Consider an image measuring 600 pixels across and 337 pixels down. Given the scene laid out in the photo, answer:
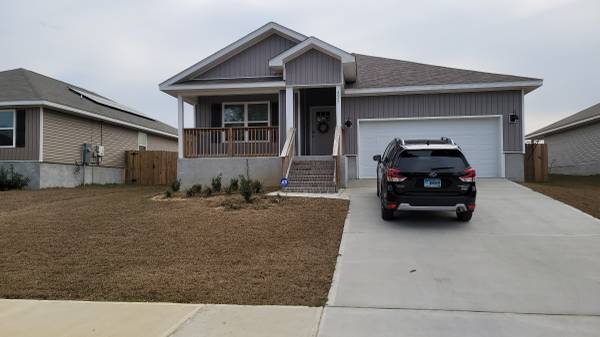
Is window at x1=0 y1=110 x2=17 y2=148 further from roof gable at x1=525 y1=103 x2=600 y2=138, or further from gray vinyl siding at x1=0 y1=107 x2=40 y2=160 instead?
roof gable at x1=525 y1=103 x2=600 y2=138

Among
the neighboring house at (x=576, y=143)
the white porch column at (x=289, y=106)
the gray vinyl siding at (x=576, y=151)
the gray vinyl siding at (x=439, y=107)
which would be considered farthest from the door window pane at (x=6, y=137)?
the gray vinyl siding at (x=576, y=151)

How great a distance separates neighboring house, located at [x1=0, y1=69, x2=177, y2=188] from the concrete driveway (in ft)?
46.3

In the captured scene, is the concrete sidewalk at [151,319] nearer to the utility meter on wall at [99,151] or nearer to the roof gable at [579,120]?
the utility meter on wall at [99,151]

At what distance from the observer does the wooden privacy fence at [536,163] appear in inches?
637

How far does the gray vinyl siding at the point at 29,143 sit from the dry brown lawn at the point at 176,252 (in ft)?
24.6

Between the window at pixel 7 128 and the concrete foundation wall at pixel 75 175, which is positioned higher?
the window at pixel 7 128

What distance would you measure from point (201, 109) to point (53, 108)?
6269mm

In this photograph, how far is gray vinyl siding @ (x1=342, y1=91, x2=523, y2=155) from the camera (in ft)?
51.4

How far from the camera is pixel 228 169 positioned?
1442 cm

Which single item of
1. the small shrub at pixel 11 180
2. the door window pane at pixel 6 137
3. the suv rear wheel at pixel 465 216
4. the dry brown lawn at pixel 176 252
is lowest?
the dry brown lawn at pixel 176 252

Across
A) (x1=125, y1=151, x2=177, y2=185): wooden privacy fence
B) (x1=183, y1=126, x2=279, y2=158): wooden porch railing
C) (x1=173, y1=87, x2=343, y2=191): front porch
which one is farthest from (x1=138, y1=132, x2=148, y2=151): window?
(x1=183, y1=126, x2=279, y2=158): wooden porch railing

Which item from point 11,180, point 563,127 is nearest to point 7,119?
point 11,180

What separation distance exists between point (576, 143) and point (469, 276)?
22.6 metres

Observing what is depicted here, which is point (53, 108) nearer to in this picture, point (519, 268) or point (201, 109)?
point (201, 109)
